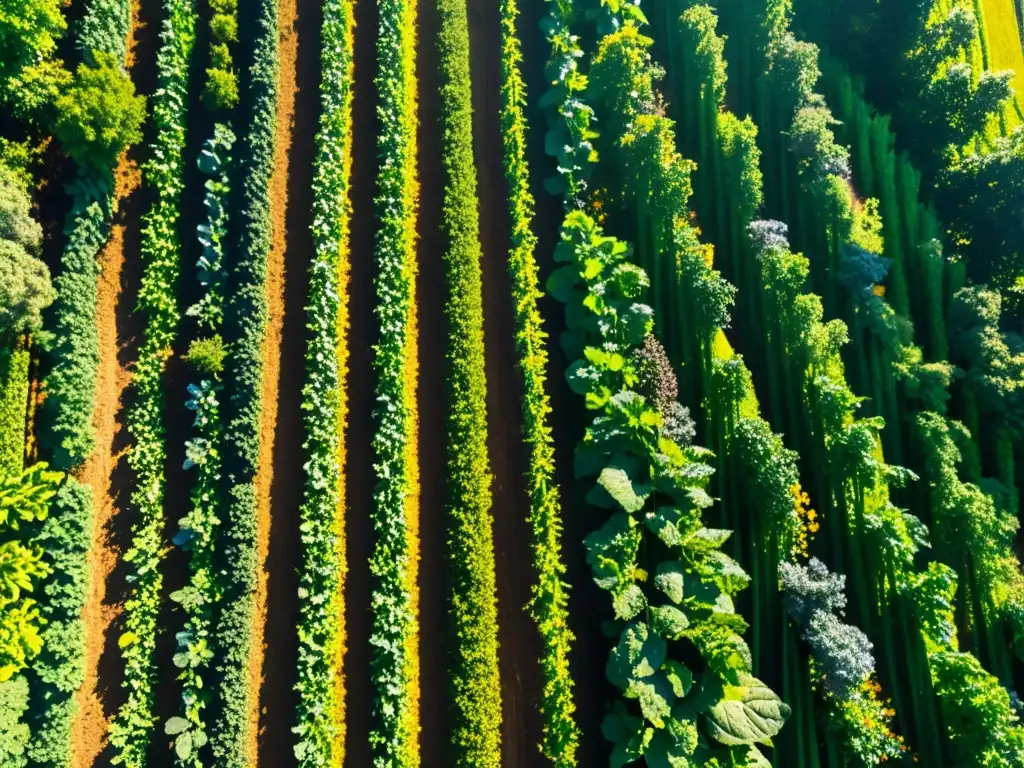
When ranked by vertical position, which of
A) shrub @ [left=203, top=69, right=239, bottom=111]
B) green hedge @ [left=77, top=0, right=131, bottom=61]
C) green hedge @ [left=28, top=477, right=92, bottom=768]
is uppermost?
green hedge @ [left=77, top=0, right=131, bottom=61]

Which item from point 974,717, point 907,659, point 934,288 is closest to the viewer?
point 974,717

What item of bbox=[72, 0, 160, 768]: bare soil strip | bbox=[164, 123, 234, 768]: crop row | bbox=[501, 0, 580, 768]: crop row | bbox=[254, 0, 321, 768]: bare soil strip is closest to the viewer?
bbox=[164, 123, 234, 768]: crop row

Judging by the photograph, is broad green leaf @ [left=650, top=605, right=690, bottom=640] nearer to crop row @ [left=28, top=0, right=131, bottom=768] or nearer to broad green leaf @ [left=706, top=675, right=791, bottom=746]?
broad green leaf @ [left=706, top=675, right=791, bottom=746]

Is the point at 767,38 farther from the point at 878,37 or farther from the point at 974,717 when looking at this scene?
the point at 974,717

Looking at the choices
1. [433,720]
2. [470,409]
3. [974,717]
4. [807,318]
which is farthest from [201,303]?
[974,717]

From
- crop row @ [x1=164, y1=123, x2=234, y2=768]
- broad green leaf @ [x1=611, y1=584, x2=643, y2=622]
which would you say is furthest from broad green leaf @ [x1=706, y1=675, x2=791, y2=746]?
crop row @ [x1=164, y1=123, x2=234, y2=768]

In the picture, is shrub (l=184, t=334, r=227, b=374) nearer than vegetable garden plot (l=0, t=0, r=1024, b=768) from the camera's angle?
No

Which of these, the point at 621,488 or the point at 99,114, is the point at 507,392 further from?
the point at 99,114

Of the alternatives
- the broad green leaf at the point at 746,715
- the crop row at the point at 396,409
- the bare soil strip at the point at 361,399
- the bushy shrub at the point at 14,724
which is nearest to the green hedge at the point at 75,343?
the bushy shrub at the point at 14,724
